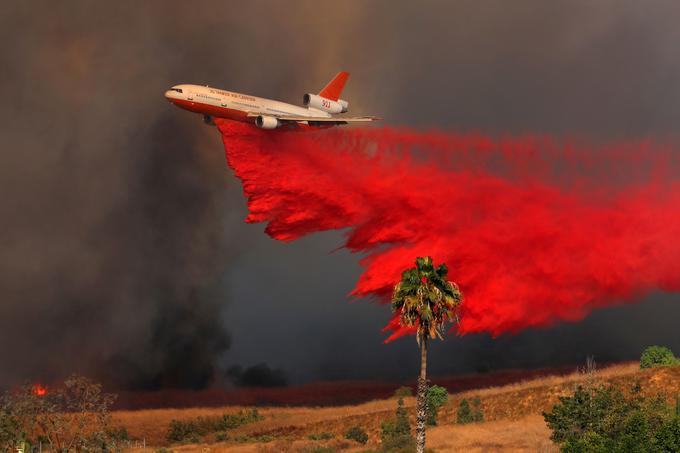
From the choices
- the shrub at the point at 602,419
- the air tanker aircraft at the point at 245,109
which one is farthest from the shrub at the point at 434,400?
the air tanker aircraft at the point at 245,109

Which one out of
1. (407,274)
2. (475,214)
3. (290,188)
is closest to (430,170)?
(475,214)

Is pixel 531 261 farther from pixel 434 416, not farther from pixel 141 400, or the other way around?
pixel 141 400

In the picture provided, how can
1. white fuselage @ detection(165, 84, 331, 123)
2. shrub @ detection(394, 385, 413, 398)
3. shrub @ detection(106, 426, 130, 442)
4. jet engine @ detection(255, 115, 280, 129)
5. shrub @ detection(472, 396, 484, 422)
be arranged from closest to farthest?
white fuselage @ detection(165, 84, 331, 123), jet engine @ detection(255, 115, 280, 129), shrub @ detection(472, 396, 484, 422), shrub @ detection(106, 426, 130, 442), shrub @ detection(394, 385, 413, 398)

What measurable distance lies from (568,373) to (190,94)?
43687 millimetres

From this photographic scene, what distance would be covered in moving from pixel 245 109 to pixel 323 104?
1061cm

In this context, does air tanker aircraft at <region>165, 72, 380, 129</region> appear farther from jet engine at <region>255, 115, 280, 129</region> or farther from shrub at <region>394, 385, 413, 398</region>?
shrub at <region>394, 385, 413, 398</region>

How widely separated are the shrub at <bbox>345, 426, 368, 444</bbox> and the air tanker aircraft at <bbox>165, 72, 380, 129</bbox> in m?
24.1

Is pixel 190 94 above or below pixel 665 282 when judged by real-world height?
above

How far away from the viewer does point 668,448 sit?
70812 mm

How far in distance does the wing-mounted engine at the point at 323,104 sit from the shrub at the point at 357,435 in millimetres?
26623

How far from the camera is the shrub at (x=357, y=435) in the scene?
96.6m

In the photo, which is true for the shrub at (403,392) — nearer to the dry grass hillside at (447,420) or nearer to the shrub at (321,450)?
the dry grass hillside at (447,420)

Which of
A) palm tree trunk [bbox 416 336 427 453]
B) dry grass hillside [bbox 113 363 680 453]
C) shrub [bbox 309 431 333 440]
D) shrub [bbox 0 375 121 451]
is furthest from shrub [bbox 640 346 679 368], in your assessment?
shrub [bbox 0 375 121 451]

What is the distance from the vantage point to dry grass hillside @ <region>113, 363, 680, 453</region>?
91.0 metres
